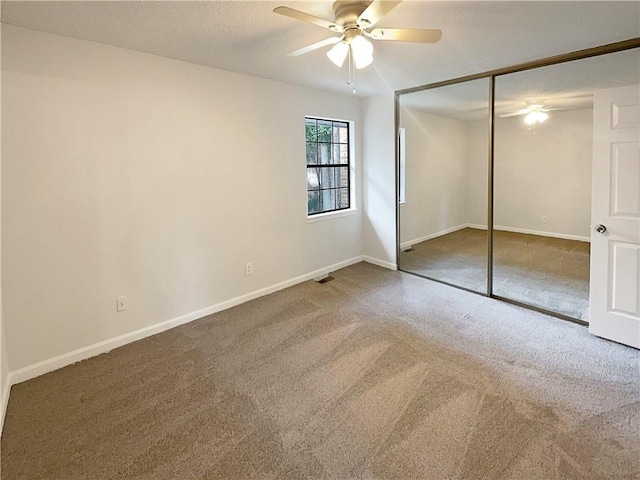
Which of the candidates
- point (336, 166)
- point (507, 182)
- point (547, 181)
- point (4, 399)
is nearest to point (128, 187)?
point (4, 399)

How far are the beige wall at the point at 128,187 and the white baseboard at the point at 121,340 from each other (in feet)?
0.12

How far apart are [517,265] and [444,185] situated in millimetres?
1504

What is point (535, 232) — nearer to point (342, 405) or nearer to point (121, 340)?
point (342, 405)

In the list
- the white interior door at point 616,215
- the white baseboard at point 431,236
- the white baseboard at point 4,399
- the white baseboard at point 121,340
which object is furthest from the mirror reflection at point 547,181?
the white baseboard at point 4,399

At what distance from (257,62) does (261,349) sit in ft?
8.16

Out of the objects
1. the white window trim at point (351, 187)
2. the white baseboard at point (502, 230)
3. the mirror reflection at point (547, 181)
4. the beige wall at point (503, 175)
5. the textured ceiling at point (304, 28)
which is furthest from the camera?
the white window trim at point (351, 187)

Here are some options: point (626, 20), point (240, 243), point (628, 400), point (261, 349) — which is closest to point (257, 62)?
point (240, 243)

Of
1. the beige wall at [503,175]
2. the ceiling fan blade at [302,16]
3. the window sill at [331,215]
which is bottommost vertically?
the window sill at [331,215]

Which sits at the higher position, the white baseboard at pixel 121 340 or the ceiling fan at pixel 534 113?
the ceiling fan at pixel 534 113

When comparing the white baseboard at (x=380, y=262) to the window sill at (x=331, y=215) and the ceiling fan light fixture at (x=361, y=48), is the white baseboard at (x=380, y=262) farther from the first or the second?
the ceiling fan light fixture at (x=361, y=48)

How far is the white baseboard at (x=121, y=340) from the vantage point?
2455 mm

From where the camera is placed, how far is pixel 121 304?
113 inches

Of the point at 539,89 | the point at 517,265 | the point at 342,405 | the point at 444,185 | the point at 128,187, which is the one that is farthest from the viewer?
the point at 444,185

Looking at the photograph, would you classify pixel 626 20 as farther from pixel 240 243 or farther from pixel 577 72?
pixel 240 243
